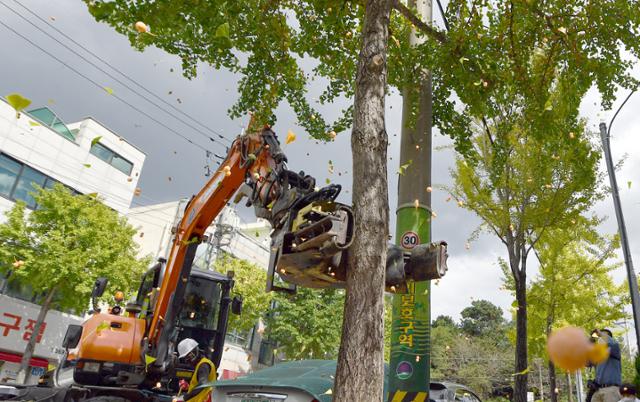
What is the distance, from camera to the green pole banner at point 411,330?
5.66 metres

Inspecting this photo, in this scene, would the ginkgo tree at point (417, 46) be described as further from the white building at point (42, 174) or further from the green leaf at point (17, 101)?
the white building at point (42, 174)

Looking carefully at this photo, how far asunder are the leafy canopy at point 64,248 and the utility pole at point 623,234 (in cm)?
1799

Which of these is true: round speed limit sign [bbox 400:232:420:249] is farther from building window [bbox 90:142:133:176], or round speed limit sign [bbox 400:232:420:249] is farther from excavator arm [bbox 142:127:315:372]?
building window [bbox 90:142:133:176]

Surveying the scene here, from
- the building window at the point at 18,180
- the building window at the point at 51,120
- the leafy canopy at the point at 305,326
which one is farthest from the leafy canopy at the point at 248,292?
the building window at the point at 51,120

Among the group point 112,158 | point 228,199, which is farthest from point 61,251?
point 228,199

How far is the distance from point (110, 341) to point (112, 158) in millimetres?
21328

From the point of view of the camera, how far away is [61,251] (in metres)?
17.4

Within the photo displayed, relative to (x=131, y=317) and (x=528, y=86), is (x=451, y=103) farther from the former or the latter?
(x=131, y=317)

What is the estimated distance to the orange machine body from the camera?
6285 mm

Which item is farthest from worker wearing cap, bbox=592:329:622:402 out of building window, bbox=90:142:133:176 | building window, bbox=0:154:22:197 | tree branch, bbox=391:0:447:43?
building window, bbox=90:142:133:176

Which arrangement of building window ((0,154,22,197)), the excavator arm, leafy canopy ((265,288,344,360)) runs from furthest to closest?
leafy canopy ((265,288,344,360)), building window ((0,154,22,197)), the excavator arm

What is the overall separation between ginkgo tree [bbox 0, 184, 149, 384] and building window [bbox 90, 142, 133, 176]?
19.4 ft

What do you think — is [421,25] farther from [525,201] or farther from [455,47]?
[525,201]

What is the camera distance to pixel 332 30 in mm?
7395
